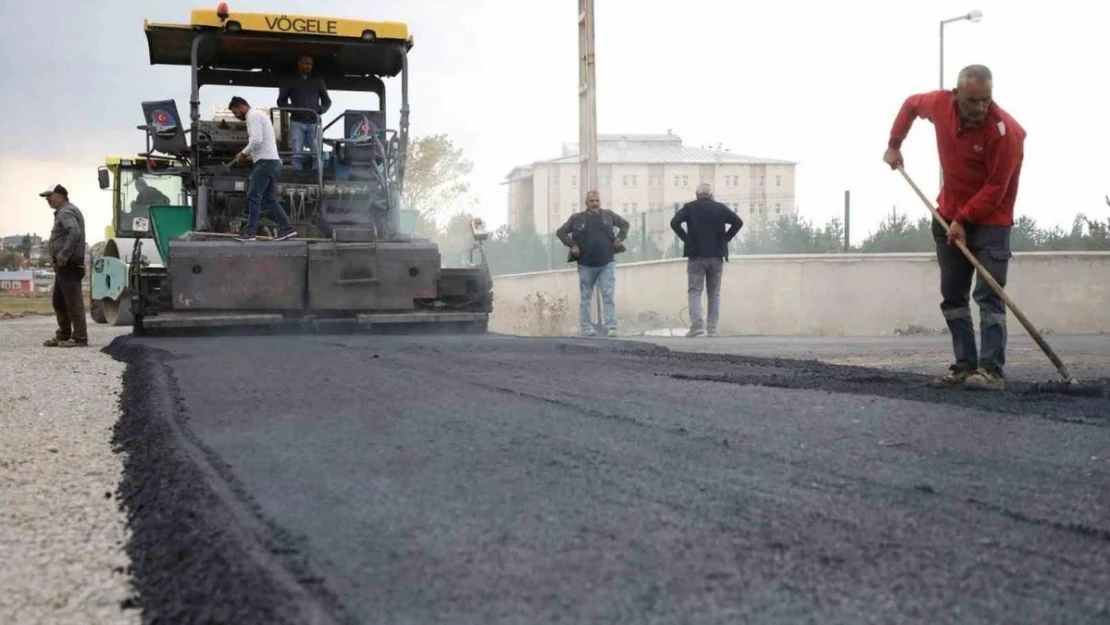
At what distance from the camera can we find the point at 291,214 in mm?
10891

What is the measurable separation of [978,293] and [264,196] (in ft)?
22.5

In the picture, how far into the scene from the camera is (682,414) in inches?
173

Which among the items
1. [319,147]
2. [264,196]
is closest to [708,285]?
[319,147]

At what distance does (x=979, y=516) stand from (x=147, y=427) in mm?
3208

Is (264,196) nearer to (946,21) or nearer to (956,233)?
(956,233)

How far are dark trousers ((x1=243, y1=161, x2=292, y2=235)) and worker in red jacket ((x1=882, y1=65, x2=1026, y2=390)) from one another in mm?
6036

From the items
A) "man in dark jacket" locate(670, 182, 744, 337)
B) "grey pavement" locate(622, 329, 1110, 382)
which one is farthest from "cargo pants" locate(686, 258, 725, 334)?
"grey pavement" locate(622, 329, 1110, 382)

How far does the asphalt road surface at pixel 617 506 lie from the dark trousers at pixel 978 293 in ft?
1.95

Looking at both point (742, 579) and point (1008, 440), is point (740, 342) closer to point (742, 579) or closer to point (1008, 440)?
point (1008, 440)

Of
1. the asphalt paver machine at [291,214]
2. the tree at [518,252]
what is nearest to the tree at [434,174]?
the tree at [518,252]

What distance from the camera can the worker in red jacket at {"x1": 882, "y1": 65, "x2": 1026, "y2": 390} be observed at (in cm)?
568

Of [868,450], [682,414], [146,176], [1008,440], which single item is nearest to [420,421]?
[682,414]

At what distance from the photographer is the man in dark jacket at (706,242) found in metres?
12.8

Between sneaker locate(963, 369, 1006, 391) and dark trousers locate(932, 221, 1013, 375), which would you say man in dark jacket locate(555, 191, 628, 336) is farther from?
sneaker locate(963, 369, 1006, 391)
